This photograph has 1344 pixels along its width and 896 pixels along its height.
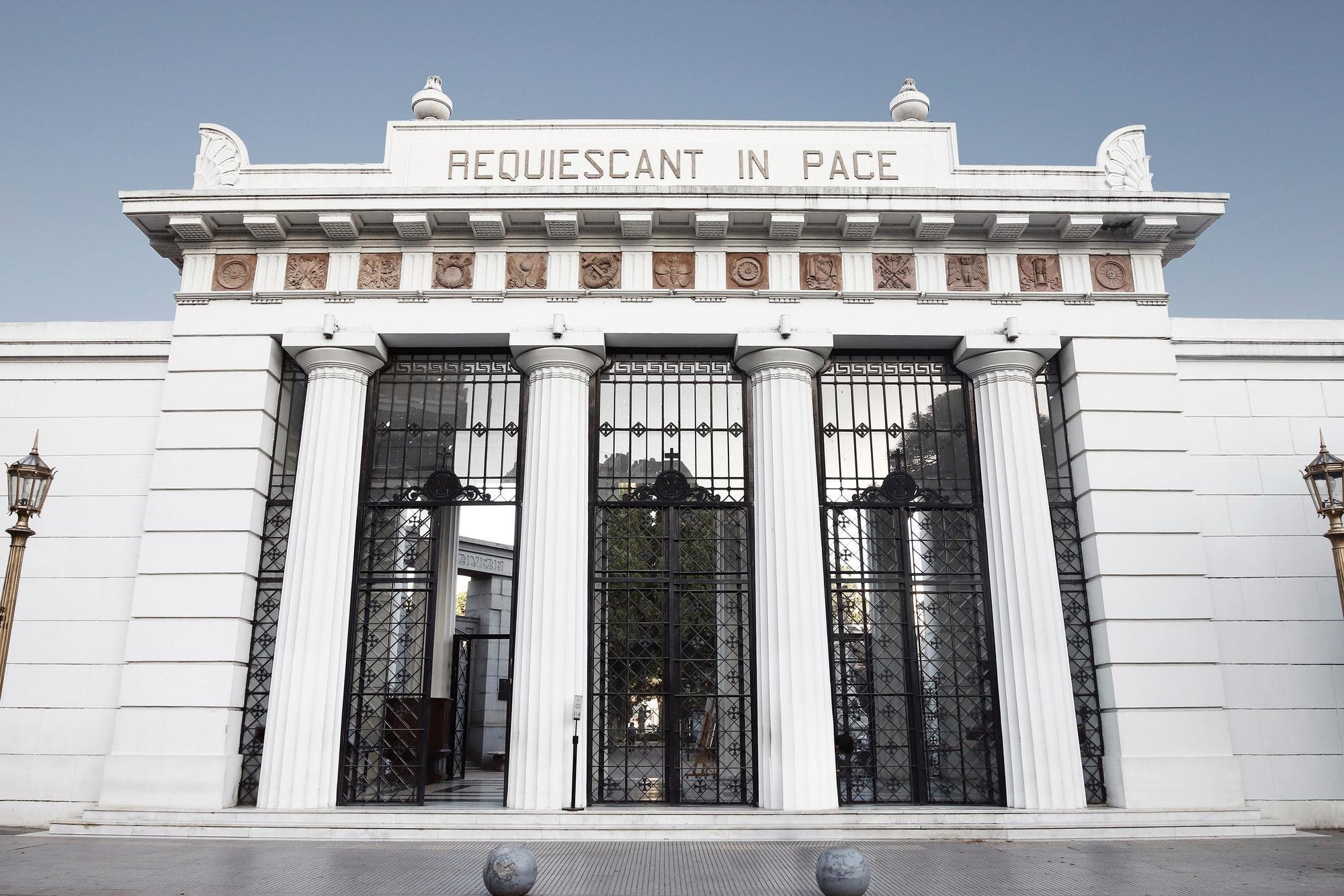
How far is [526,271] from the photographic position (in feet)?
53.1

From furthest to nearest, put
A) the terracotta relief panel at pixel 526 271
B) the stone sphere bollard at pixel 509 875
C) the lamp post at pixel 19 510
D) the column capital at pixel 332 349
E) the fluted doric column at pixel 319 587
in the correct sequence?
the terracotta relief panel at pixel 526 271, the column capital at pixel 332 349, the fluted doric column at pixel 319 587, the lamp post at pixel 19 510, the stone sphere bollard at pixel 509 875

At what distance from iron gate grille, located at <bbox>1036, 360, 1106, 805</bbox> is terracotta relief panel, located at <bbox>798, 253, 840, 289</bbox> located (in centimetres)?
395

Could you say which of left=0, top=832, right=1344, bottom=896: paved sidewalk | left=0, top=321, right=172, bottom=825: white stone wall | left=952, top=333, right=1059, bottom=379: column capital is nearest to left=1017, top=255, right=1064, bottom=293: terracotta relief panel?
left=952, top=333, right=1059, bottom=379: column capital

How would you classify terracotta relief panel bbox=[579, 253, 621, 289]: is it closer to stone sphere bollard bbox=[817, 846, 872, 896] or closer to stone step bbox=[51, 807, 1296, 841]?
stone step bbox=[51, 807, 1296, 841]

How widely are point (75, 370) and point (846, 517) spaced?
528 inches

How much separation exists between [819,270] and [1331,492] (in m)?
7.95

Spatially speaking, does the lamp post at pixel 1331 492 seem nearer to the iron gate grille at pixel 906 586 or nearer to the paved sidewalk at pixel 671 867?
the paved sidewalk at pixel 671 867

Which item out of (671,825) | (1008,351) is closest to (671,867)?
(671,825)

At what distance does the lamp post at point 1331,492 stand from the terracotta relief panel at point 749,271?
821cm

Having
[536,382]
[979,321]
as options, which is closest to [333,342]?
[536,382]

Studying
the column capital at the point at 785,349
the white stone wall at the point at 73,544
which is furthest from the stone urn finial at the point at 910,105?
the white stone wall at the point at 73,544

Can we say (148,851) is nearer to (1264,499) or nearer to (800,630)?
(800,630)

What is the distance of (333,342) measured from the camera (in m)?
15.6

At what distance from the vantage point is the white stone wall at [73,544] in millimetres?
14805
